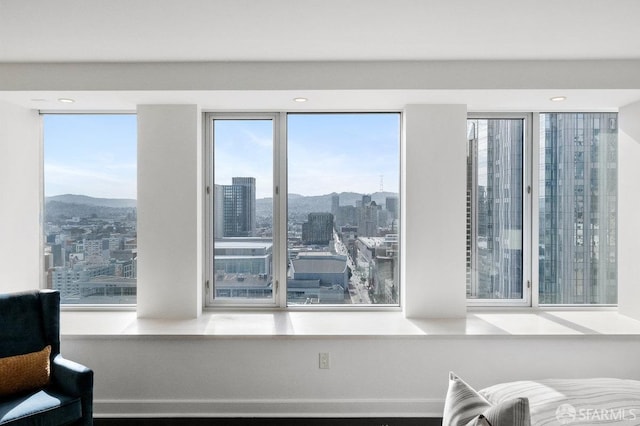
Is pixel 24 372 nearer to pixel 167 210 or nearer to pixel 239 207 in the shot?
pixel 167 210

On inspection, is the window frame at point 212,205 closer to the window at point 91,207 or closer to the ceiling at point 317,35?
the ceiling at point 317,35

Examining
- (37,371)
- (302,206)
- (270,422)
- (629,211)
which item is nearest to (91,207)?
(37,371)

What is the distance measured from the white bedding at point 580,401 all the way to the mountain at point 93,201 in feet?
9.53

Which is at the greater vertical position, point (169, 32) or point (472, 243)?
point (169, 32)

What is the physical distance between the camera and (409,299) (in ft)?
9.88

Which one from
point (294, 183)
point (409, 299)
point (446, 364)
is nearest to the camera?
point (446, 364)

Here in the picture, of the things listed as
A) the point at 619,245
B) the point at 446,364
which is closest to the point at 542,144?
the point at 619,245

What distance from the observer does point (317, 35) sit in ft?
7.14

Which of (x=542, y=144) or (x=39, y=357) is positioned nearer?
(x=39, y=357)

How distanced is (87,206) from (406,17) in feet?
9.33

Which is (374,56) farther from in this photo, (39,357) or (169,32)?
(39,357)

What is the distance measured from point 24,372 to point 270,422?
147cm

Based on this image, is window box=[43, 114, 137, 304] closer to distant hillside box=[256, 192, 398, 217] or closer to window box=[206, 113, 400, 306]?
window box=[206, 113, 400, 306]

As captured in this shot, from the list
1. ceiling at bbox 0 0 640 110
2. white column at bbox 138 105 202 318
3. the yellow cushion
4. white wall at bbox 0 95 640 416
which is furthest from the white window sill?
ceiling at bbox 0 0 640 110
